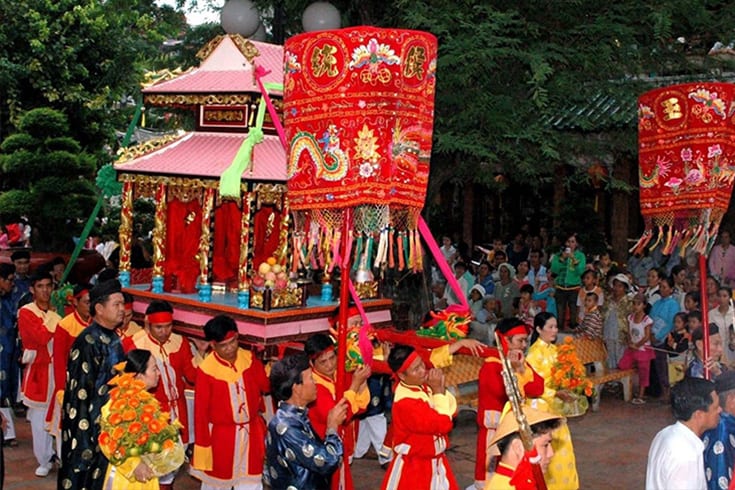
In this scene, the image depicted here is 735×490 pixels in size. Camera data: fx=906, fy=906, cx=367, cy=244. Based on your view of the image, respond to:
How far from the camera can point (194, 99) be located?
416 inches

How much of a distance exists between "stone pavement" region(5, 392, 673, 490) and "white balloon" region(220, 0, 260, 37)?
212 inches

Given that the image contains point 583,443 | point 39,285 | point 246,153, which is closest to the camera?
point 246,153

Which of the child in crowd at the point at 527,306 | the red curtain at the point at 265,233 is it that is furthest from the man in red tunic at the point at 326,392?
the child in crowd at the point at 527,306

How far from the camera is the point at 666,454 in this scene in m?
5.16

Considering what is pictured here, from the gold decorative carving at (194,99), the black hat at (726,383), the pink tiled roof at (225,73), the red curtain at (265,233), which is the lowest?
the black hat at (726,383)

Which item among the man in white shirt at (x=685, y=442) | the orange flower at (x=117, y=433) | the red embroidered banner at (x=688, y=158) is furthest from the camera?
the red embroidered banner at (x=688, y=158)

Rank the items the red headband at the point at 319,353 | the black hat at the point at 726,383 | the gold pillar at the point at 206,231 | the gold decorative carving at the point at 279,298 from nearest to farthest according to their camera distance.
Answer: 1. the black hat at the point at 726,383
2. the red headband at the point at 319,353
3. the gold decorative carving at the point at 279,298
4. the gold pillar at the point at 206,231

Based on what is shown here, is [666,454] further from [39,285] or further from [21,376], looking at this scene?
[21,376]

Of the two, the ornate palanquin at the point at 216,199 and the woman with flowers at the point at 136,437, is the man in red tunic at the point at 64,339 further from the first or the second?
the woman with flowers at the point at 136,437

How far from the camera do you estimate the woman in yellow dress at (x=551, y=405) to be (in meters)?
7.26

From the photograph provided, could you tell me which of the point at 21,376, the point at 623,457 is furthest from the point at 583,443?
the point at 21,376

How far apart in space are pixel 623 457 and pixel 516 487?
544 centimetres

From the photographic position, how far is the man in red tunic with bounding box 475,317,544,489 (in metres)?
7.45

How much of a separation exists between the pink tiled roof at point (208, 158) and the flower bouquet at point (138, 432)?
4.32m
